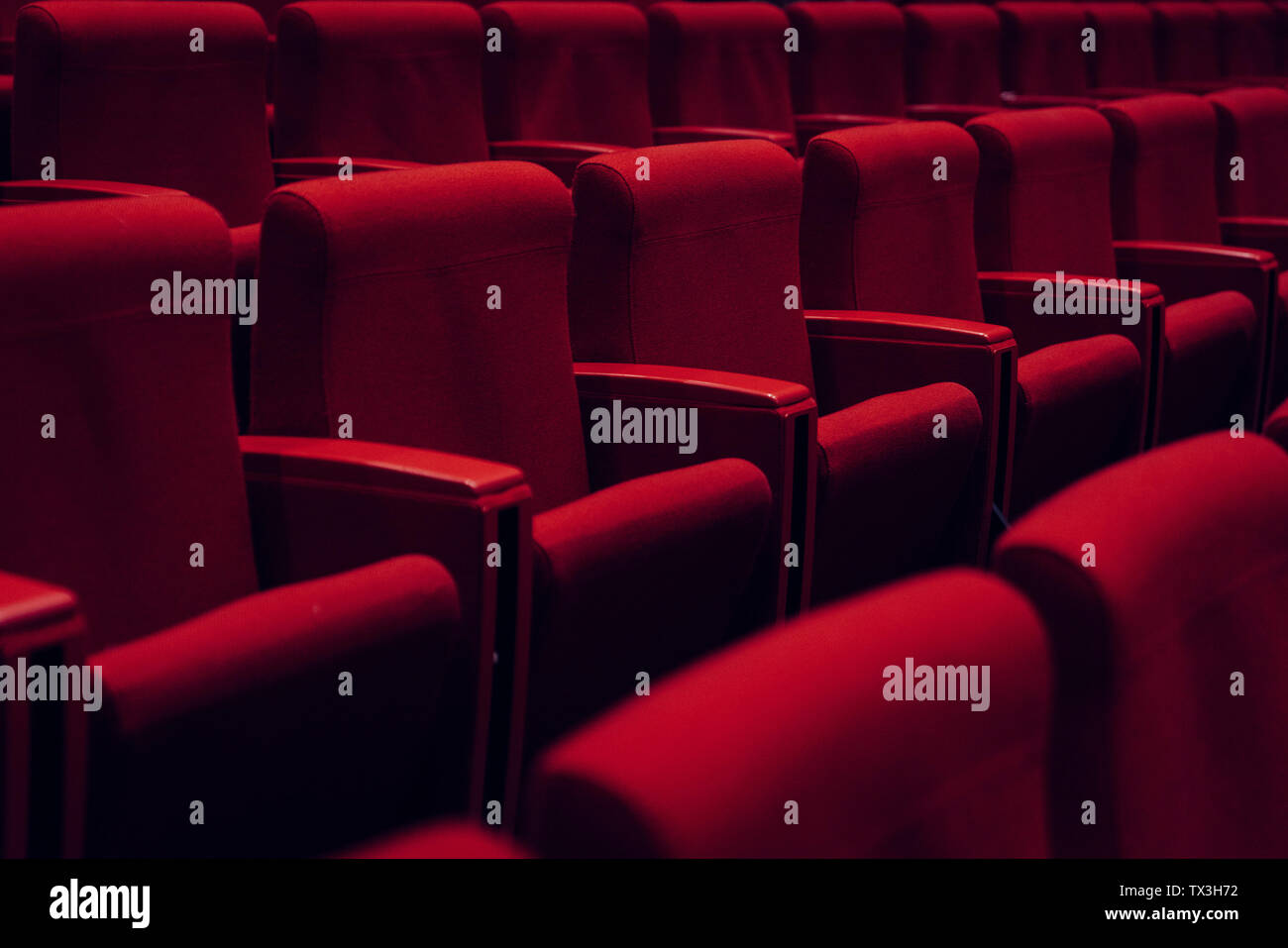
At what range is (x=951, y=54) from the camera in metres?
1.11

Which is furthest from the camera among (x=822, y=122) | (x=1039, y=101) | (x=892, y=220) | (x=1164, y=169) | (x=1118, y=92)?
(x=1118, y=92)

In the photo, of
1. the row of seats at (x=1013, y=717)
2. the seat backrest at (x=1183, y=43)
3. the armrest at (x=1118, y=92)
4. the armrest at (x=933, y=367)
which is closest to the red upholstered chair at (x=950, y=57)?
the armrest at (x=1118, y=92)

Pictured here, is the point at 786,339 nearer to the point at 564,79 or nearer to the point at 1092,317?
the point at 1092,317

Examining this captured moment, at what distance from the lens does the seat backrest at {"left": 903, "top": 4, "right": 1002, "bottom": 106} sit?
3.62 ft

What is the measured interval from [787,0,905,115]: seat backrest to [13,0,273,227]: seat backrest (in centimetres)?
47

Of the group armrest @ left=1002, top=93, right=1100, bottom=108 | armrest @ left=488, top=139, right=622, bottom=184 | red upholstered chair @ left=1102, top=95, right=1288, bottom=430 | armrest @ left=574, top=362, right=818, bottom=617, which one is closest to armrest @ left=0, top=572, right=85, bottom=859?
armrest @ left=574, top=362, right=818, bottom=617

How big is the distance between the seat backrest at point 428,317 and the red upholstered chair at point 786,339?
4cm

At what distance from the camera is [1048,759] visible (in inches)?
7.9

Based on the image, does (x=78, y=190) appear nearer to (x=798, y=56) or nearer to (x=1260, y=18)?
(x=798, y=56)

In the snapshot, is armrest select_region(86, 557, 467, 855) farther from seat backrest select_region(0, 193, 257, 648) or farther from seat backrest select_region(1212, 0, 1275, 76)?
seat backrest select_region(1212, 0, 1275, 76)

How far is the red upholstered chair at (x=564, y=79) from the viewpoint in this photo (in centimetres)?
79

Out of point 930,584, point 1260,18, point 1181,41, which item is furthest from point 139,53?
point 1260,18

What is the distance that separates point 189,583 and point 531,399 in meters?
0.12

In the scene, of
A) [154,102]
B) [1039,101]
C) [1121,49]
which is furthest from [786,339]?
[1121,49]
